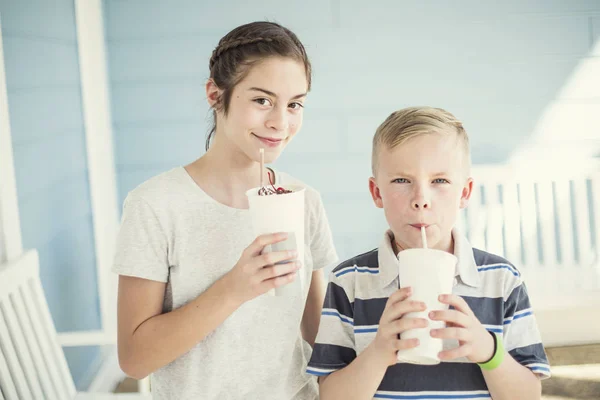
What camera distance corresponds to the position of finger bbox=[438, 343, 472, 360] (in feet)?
3.09

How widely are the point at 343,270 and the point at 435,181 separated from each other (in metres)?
0.23

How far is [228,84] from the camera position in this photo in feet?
4.13

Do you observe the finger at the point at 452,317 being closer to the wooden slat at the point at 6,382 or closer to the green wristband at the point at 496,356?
the green wristband at the point at 496,356

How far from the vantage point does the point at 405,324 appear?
3.04 ft

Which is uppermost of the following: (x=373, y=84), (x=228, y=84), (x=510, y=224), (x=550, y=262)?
(x=373, y=84)

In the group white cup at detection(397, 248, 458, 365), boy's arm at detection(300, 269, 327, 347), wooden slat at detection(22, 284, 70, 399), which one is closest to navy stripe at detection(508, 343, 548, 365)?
white cup at detection(397, 248, 458, 365)

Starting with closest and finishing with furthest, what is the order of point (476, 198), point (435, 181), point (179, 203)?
point (435, 181) < point (179, 203) < point (476, 198)

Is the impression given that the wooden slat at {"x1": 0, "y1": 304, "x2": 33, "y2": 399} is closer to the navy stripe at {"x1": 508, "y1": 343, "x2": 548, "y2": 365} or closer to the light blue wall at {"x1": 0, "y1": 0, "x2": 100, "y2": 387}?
the light blue wall at {"x1": 0, "y1": 0, "x2": 100, "y2": 387}

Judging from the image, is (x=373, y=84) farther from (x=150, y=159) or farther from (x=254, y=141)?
(x=254, y=141)

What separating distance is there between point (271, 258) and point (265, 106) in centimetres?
32

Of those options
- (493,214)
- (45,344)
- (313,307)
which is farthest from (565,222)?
(45,344)

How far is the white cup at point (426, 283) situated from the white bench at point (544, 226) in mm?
1942

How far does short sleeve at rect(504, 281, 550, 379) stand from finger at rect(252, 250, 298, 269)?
387mm

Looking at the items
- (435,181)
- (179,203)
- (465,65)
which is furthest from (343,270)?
(465,65)
